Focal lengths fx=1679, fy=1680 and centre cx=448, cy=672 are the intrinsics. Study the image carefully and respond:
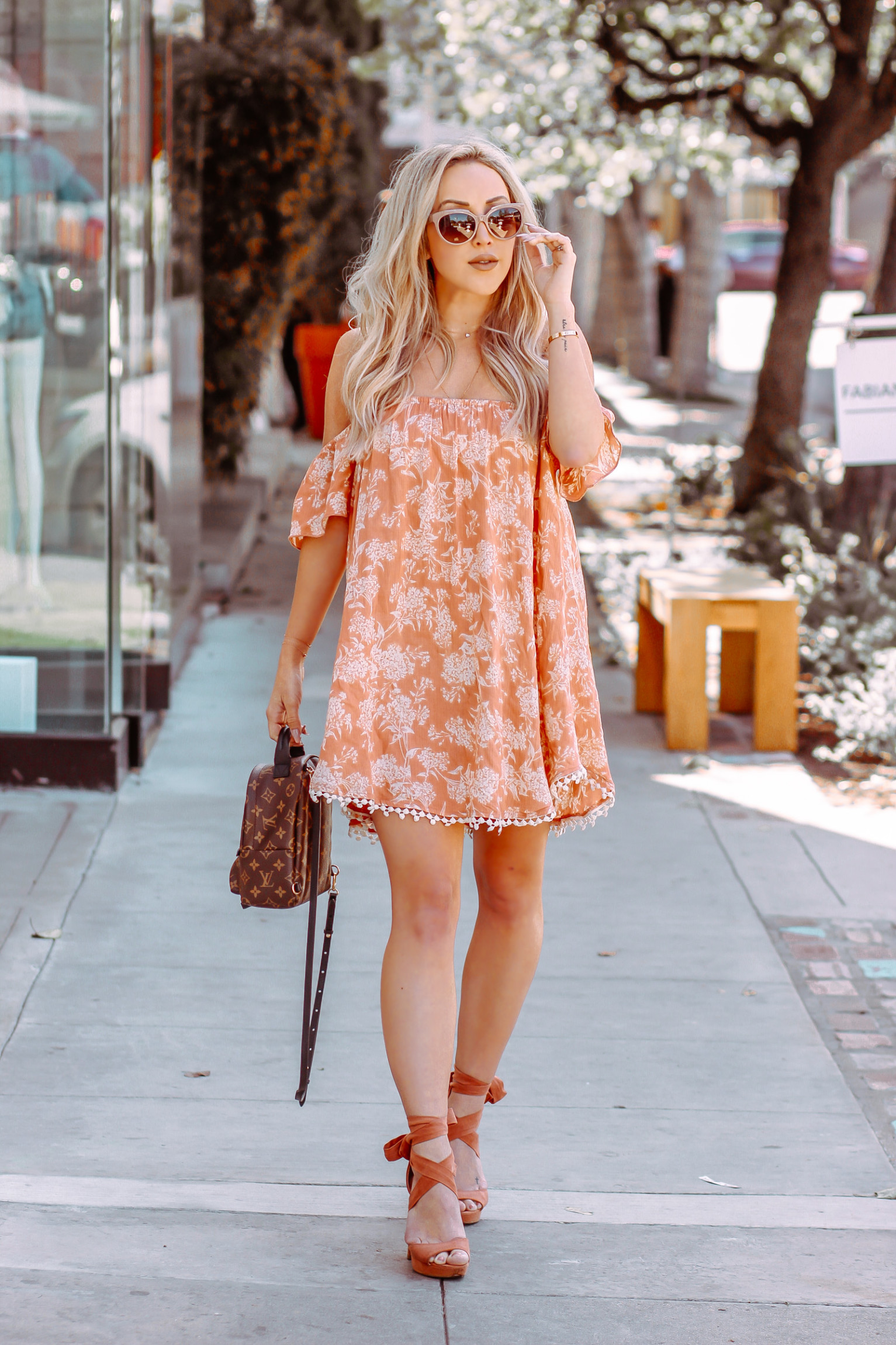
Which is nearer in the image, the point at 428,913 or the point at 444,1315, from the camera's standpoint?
the point at 444,1315

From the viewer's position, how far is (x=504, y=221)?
9.29ft

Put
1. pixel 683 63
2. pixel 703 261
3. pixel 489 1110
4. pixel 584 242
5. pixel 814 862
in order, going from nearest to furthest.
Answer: pixel 489 1110
pixel 814 862
pixel 683 63
pixel 703 261
pixel 584 242

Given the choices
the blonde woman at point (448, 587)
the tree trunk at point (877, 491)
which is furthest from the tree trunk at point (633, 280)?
the blonde woman at point (448, 587)

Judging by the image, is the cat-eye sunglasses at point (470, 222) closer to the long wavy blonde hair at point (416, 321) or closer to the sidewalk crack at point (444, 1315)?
the long wavy blonde hair at point (416, 321)

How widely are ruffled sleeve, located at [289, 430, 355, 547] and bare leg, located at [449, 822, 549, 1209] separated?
611mm

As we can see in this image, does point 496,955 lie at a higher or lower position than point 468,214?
lower

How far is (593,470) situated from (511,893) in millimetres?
763

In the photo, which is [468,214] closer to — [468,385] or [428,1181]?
[468,385]

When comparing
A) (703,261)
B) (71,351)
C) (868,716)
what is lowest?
(868,716)

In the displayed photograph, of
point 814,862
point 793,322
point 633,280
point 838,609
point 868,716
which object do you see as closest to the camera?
point 814,862

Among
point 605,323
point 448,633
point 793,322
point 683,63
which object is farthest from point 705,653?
point 605,323

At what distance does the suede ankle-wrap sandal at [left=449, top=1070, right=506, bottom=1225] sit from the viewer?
296 centimetres

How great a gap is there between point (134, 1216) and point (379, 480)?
135cm

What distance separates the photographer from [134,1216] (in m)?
2.93
